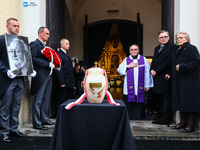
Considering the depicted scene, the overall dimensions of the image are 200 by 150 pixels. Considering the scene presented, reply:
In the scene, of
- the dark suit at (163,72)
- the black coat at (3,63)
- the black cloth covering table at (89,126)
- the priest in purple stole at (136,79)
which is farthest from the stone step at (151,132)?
the black cloth covering table at (89,126)

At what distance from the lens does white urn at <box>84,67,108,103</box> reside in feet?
6.89

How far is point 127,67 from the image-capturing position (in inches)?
176

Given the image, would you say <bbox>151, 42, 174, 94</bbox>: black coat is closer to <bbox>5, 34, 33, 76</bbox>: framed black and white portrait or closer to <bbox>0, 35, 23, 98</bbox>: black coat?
<bbox>5, 34, 33, 76</bbox>: framed black and white portrait

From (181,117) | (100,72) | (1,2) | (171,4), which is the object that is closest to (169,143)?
(181,117)

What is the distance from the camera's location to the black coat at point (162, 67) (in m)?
3.97

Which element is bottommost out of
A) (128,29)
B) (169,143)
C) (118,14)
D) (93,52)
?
(169,143)

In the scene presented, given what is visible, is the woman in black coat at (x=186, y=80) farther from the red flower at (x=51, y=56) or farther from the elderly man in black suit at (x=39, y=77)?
the elderly man in black suit at (x=39, y=77)

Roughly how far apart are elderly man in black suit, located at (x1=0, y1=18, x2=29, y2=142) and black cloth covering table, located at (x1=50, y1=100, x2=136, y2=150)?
1.34 meters

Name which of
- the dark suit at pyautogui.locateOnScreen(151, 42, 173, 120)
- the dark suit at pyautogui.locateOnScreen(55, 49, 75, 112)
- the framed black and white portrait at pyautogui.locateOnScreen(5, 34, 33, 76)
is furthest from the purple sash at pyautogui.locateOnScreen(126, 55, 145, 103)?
the framed black and white portrait at pyautogui.locateOnScreen(5, 34, 33, 76)

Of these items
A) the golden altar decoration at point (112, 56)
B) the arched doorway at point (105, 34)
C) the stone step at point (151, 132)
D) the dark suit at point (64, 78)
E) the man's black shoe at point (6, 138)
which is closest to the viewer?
the man's black shoe at point (6, 138)

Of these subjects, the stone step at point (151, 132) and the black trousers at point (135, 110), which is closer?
the stone step at point (151, 132)

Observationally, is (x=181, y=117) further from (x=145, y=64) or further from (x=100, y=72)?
(x=100, y=72)

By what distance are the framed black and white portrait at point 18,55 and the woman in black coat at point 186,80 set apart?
237cm

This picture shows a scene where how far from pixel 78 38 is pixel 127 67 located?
6.12m
